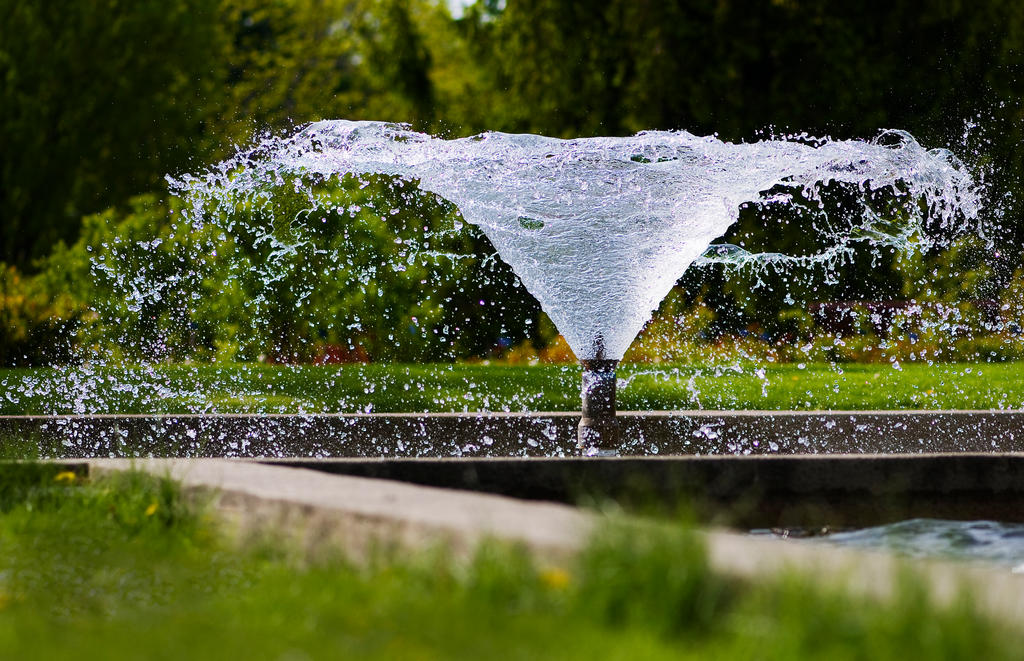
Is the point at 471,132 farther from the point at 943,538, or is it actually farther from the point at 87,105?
the point at 943,538

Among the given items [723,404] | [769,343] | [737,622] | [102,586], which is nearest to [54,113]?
[769,343]

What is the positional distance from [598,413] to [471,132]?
1112cm

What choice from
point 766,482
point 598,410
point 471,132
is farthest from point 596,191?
point 471,132

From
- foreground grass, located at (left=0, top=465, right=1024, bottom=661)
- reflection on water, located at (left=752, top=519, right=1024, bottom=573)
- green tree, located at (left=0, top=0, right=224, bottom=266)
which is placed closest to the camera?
foreground grass, located at (left=0, top=465, right=1024, bottom=661)

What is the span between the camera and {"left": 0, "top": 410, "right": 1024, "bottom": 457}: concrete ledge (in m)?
7.39

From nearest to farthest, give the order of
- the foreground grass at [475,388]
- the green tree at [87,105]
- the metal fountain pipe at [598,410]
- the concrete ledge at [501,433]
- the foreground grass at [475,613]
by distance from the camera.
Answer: the foreground grass at [475,613] < the metal fountain pipe at [598,410] < the concrete ledge at [501,433] < the foreground grass at [475,388] < the green tree at [87,105]

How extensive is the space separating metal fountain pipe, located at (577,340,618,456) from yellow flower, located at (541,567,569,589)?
4.03 meters

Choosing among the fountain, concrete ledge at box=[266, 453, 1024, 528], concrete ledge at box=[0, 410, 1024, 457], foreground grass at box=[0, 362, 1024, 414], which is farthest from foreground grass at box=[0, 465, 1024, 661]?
foreground grass at box=[0, 362, 1024, 414]

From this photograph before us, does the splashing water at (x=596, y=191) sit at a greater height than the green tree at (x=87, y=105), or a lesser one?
lesser

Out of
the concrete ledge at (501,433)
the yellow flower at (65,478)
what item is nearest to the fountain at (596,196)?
the concrete ledge at (501,433)

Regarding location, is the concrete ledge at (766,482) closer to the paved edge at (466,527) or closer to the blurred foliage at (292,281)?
the paved edge at (466,527)

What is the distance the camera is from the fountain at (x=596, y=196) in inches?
280

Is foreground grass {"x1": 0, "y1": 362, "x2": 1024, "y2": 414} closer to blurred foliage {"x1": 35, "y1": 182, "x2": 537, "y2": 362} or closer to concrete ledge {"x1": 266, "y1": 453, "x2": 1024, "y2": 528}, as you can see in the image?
blurred foliage {"x1": 35, "y1": 182, "x2": 537, "y2": 362}

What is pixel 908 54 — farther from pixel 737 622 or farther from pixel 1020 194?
pixel 737 622
